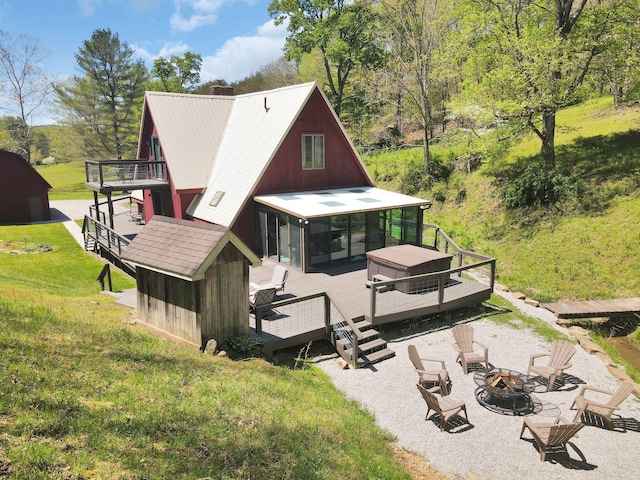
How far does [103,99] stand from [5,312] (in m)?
46.3

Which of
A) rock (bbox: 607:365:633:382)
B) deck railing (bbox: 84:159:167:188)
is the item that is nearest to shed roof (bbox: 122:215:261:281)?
rock (bbox: 607:365:633:382)

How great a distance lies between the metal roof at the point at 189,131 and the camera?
19516mm

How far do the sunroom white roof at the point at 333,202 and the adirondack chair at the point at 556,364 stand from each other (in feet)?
25.5

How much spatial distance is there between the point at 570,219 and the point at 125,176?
64.0ft

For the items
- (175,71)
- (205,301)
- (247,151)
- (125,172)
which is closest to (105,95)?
(175,71)

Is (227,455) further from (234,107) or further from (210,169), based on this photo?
(234,107)

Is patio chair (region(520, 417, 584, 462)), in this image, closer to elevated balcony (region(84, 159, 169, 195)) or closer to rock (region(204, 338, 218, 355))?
rock (region(204, 338, 218, 355))

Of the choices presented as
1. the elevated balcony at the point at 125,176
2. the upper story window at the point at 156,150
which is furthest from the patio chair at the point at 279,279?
the upper story window at the point at 156,150

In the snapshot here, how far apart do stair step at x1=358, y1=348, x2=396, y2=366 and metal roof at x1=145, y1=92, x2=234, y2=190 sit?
11741 mm

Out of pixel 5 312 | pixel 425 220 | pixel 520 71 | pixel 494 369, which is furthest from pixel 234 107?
pixel 494 369

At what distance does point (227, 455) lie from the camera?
531 cm

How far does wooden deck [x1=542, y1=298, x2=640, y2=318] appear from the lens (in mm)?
13758

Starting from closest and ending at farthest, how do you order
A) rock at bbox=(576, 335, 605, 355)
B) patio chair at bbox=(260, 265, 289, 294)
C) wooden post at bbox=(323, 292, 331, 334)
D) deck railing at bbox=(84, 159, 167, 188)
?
wooden post at bbox=(323, 292, 331, 334) → rock at bbox=(576, 335, 605, 355) → patio chair at bbox=(260, 265, 289, 294) → deck railing at bbox=(84, 159, 167, 188)

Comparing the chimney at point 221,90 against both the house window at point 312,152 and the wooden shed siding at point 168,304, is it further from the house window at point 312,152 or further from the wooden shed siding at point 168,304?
the wooden shed siding at point 168,304
